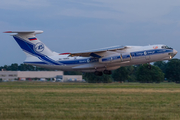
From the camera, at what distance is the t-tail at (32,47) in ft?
101

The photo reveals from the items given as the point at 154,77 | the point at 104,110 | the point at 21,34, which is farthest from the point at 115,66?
the point at 104,110

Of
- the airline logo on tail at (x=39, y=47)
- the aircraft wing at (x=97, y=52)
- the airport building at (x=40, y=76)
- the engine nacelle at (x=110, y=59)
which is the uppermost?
the airline logo on tail at (x=39, y=47)

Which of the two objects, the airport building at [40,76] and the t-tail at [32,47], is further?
the airport building at [40,76]

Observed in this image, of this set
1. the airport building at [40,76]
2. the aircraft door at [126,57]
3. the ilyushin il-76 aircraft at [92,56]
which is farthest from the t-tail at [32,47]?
the airport building at [40,76]

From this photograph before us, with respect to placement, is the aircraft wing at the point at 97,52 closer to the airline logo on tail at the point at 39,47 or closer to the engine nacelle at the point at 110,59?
the engine nacelle at the point at 110,59

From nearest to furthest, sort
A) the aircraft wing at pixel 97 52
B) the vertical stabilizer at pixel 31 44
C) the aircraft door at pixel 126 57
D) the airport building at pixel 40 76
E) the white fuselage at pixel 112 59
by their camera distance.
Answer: the aircraft door at pixel 126 57
the white fuselage at pixel 112 59
the aircraft wing at pixel 97 52
the vertical stabilizer at pixel 31 44
the airport building at pixel 40 76

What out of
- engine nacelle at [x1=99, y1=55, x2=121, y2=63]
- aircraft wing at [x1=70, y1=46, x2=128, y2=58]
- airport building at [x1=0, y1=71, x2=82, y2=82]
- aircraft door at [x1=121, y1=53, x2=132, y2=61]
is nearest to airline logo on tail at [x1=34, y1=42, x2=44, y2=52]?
aircraft wing at [x1=70, y1=46, x2=128, y2=58]

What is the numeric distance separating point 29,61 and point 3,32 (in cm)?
467

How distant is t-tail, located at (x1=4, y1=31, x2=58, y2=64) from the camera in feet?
101

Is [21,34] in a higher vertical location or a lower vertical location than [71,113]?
higher

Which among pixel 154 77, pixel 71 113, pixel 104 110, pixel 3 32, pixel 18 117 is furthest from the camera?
pixel 154 77

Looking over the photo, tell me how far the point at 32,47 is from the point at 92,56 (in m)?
6.71

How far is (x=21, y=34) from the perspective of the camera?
30625 mm

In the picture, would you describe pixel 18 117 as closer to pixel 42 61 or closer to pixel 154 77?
pixel 42 61
